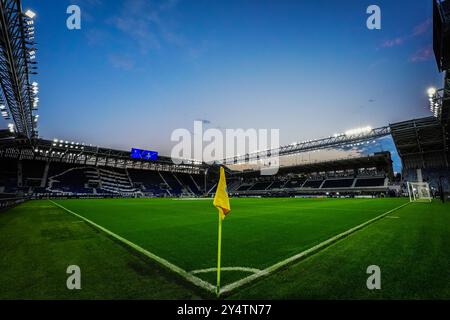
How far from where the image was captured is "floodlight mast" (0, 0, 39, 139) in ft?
39.8

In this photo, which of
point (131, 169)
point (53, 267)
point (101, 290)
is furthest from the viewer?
point (131, 169)

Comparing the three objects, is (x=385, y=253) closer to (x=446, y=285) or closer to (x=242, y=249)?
(x=446, y=285)

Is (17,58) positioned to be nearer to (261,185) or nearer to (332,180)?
(332,180)

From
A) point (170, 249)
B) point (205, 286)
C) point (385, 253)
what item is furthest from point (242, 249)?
point (385, 253)

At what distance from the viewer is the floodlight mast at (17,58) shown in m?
12.1

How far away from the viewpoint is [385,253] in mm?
5223

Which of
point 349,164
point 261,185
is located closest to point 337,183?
point 349,164

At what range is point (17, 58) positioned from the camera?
1519 centimetres

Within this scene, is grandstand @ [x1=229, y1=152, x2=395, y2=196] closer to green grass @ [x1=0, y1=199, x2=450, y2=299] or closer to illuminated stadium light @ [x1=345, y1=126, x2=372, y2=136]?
illuminated stadium light @ [x1=345, y1=126, x2=372, y2=136]

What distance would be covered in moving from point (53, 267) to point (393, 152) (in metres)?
63.4

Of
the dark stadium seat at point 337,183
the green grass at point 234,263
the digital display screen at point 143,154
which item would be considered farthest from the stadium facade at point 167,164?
the green grass at point 234,263

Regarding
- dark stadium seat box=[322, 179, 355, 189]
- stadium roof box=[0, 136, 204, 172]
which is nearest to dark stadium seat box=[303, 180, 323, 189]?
dark stadium seat box=[322, 179, 355, 189]

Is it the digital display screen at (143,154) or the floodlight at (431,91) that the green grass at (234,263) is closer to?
the floodlight at (431,91)

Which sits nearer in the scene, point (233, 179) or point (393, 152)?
point (393, 152)
